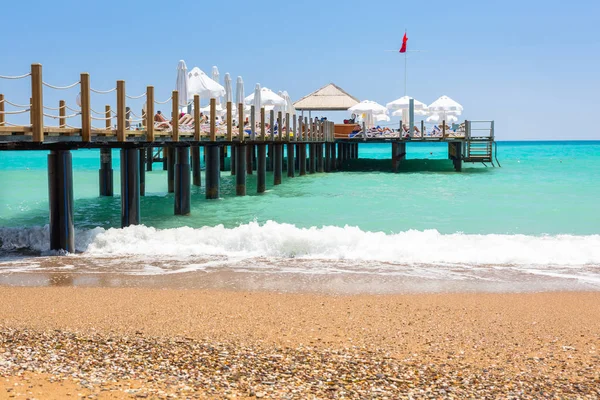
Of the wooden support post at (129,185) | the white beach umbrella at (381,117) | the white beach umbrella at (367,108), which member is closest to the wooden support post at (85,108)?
the wooden support post at (129,185)

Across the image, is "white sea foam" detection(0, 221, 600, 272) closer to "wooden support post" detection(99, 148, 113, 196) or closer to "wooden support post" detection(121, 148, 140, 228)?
"wooden support post" detection(121, 148, 140, 228)

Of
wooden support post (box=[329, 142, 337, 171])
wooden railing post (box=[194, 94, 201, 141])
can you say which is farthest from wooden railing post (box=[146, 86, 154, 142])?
wooden support post (box=[329, 142, 337, 171])

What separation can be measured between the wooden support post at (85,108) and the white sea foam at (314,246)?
192 centimetres

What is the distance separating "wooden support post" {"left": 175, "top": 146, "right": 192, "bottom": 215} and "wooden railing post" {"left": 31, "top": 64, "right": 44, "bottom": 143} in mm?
7232

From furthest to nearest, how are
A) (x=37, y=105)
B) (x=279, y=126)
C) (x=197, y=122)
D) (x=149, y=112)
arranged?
(x=279, y=126) < (x=197, y=122) < (x=149, y=112) < (x=37, y=105)

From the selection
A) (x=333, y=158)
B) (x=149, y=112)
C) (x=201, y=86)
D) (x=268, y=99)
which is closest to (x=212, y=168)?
(x=201, y=86)

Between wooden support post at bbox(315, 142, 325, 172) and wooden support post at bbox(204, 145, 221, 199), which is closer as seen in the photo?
wooden support post at bbox(204, 145, 221, 199)

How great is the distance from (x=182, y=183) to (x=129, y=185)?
349cm

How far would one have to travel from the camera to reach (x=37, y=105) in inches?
388

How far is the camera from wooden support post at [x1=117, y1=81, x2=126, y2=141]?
12383 millimetres

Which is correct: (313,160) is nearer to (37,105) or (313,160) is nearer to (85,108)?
(85,108)

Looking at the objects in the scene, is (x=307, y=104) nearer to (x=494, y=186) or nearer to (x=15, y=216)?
(x=494, y=186)

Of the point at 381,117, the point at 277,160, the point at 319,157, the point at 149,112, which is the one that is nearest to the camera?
the point at 149,112

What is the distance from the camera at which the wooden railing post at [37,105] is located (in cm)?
984
